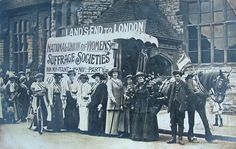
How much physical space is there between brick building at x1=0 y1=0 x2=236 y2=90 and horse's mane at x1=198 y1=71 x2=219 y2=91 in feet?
0.28

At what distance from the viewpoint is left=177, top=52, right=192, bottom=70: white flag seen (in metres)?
A: 5.46

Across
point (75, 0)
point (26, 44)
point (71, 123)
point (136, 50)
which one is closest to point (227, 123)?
point (136, 50)

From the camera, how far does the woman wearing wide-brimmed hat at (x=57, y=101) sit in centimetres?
638

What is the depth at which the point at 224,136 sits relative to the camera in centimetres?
528

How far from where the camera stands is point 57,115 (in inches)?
253

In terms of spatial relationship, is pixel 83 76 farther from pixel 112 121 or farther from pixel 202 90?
pixel 202 90

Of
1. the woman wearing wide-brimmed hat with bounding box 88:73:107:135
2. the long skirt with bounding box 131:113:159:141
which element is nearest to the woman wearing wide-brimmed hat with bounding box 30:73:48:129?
the woman wearing wide-brimmed hat with bounding box 88:73:107:135

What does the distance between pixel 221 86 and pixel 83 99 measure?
211 centimetres

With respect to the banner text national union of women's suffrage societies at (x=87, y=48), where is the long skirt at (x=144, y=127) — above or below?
below

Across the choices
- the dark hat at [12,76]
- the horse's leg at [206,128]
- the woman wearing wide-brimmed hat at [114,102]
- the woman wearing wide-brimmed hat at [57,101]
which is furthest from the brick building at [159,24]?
the horse's leg at [206,128]

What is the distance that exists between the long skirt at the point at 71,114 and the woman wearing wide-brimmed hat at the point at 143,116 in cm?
99

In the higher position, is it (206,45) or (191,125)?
(206,45)

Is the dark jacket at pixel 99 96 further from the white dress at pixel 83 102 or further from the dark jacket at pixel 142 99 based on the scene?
the dark jacket at pixel 142 99

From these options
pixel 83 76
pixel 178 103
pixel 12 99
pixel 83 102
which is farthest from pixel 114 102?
pixel 12 99
